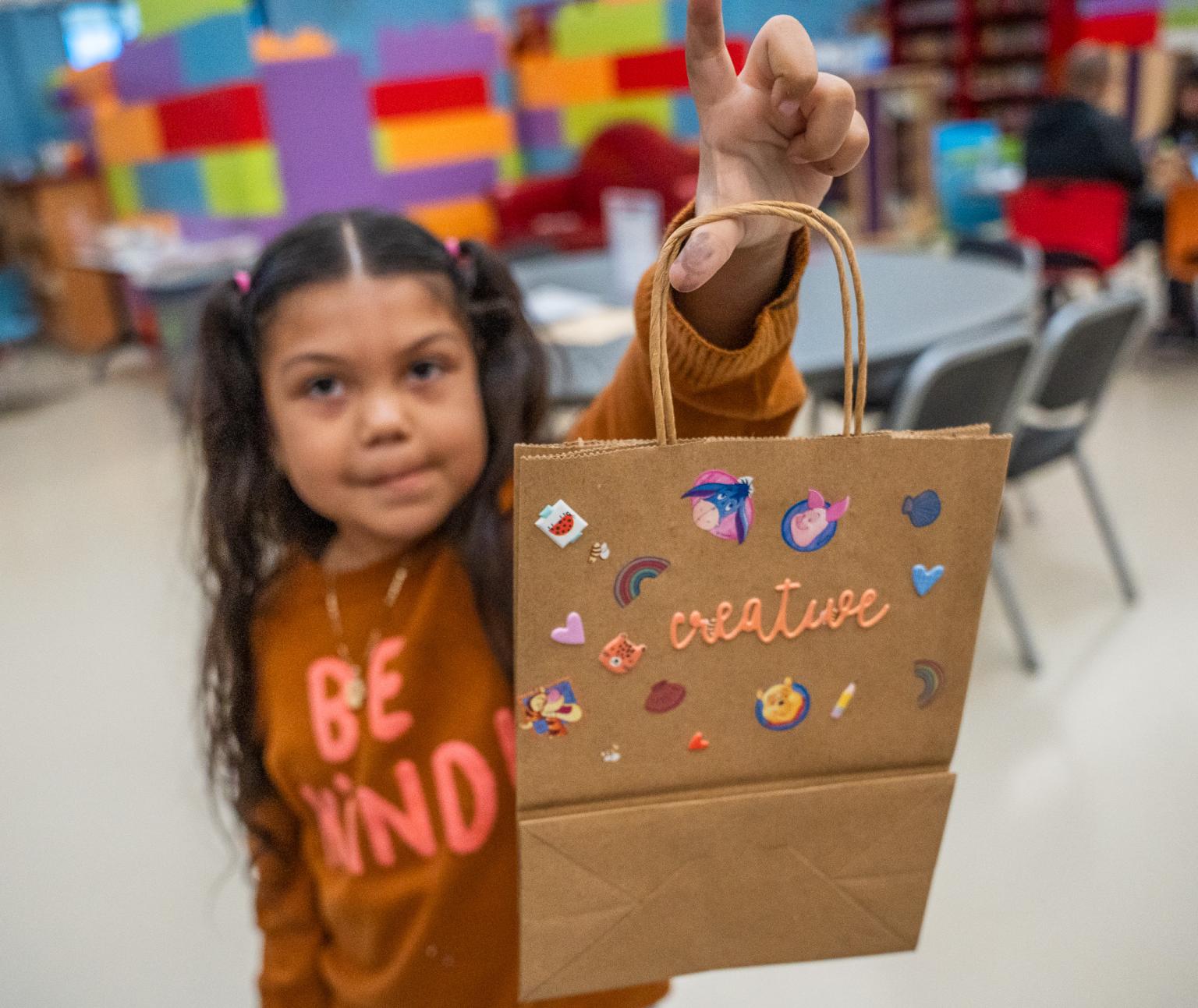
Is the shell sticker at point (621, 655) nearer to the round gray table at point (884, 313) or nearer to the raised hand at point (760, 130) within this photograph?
the raised hand at point (760, 130)

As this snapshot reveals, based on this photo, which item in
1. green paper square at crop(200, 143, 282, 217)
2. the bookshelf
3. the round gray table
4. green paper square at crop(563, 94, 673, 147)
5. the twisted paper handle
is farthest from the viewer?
the bookshelf

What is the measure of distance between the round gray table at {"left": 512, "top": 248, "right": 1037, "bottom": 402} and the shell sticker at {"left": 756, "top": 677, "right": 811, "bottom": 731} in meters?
0.79

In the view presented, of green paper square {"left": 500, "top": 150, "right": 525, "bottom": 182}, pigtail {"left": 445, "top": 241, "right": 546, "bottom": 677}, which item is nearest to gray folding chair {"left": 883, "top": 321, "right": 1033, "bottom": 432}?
pigtail {"left": 445, "top": 241, "right": 546, "bottom": 677}

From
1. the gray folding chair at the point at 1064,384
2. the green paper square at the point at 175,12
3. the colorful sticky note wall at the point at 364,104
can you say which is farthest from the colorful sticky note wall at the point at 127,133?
the gray folding chair at the point at 1064,384

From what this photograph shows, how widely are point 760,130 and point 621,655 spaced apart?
0.93 feet

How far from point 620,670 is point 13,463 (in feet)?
15.1

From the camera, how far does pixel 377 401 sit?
28.3 inches

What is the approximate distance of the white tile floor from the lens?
4.58ft

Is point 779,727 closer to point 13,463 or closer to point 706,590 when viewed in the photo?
point 706,590

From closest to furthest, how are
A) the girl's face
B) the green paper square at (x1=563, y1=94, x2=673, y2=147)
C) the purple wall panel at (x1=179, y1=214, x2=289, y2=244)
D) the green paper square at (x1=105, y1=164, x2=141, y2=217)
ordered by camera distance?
1. the girl's face
2. the purple wall panel at (x1=179, y1=214, x2=289, y2=244)
3. the green paper square at (x1=563, y1=94, x2=673, y2=147)
4. the green paper square at (x1=105, y1=164, x2=141, y2=217)

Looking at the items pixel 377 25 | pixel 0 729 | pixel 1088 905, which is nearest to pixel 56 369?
pixel 377 25

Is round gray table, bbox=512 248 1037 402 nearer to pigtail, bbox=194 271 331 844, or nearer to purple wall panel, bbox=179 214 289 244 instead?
pigtail, bbox=194 271 331 844

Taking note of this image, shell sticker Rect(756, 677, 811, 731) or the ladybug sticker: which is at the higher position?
the ladybug sticker

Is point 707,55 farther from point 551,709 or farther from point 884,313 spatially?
point 884,313
